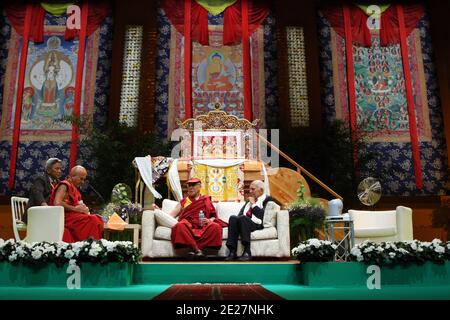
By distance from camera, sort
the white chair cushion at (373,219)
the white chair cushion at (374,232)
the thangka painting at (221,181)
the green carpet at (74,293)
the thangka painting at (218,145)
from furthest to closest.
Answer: the thangka painting at (218,145) → the thangka painting at (221,181) → the white chair cushion at (373,219) → the white chair cushion at (374,232) → the green carpet at (74,293)

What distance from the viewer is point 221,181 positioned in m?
7.77

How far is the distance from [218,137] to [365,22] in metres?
4.29

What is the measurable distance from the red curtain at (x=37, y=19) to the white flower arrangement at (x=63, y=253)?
6936 millimetres

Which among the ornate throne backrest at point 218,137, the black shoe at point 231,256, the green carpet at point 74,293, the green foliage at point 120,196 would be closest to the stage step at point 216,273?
the black shoe at point 231,256

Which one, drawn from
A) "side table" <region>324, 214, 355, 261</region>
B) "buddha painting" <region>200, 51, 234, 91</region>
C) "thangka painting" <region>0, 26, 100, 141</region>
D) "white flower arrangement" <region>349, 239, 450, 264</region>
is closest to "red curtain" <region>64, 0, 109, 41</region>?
"thangka painting" <region>0, 26, 100, 141</region>

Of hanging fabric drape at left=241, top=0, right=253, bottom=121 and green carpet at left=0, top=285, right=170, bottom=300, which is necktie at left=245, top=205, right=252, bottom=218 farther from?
hanging fabric drape at left=241, top=0, right=253, bottom=121

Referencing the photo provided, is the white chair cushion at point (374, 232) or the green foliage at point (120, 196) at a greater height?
the green foliage at point (120, 196)

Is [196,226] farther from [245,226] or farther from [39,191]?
[39,191]

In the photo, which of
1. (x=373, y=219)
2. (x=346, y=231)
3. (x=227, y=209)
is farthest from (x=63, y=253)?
(x=373, y=219)

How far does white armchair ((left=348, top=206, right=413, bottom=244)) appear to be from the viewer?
549 cm

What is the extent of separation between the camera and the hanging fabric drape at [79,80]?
949 centimetres

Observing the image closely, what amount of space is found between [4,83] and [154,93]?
2.96m

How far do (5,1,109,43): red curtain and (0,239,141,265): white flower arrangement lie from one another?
6936 millimetres

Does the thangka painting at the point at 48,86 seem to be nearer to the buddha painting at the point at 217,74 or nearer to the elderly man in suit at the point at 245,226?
the buddha painting at the point at 217,74
